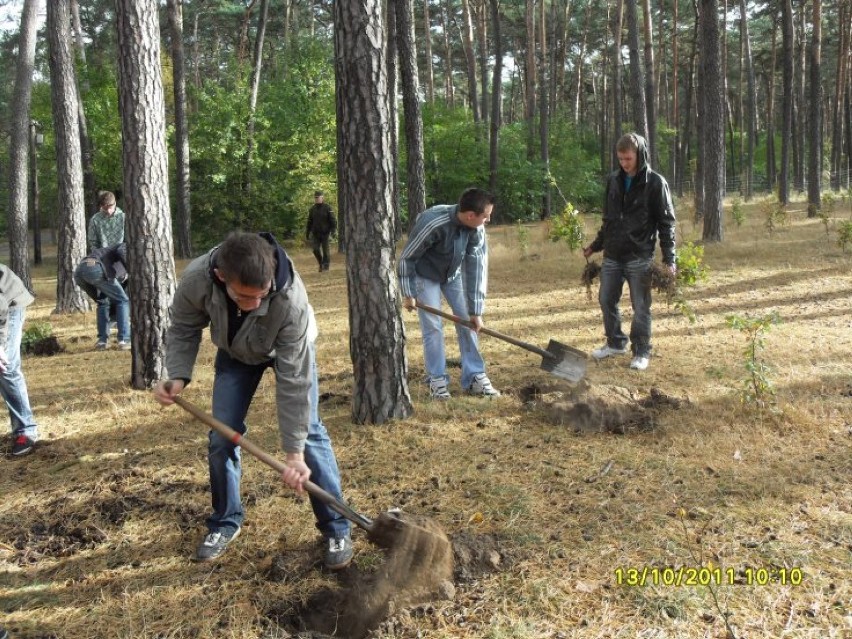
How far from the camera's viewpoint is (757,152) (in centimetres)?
5312

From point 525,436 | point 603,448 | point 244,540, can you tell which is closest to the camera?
point 244,540

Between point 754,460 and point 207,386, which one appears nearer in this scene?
point 754,460

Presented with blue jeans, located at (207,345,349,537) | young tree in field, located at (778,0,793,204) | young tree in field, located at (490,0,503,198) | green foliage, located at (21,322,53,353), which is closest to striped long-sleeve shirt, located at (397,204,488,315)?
blue jeans, located at (207,345,349,537)

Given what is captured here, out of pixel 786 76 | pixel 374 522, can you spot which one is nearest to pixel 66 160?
pixel 374 522

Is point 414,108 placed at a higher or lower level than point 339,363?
higher

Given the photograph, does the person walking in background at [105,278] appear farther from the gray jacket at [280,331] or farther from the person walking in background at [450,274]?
the gray jacket at [280,331]

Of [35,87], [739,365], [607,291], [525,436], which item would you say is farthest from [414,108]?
[35,87]

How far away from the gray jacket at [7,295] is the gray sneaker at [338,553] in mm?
3018

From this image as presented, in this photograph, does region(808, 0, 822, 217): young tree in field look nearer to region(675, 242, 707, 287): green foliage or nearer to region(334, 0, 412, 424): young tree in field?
region(675, 242, 707, 287): green foliage

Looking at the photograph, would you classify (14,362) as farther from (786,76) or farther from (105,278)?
(786,76)

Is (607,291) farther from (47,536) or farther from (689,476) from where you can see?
(47,536)

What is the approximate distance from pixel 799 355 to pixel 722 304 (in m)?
3.05

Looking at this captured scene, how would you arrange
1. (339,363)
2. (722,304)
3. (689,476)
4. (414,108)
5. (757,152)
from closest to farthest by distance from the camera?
(689,476) < (339,363) < (722,304) < (414,108) < (757,152)

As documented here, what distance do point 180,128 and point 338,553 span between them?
781 inches
